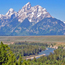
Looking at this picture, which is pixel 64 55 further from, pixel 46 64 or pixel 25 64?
pixel 25 64

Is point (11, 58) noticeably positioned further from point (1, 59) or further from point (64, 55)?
point (64, 55)

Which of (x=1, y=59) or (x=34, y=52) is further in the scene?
(x=34, y=52)

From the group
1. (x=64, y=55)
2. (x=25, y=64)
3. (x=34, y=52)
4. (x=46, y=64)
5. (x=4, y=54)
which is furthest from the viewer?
(x=34, y=52)

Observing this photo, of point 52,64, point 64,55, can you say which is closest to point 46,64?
point 52,64

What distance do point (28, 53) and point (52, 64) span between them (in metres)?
58.9

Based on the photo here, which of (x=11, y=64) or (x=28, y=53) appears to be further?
(x=28, y=53)

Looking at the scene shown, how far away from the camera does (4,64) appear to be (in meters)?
26.5

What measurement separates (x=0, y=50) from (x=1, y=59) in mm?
1413

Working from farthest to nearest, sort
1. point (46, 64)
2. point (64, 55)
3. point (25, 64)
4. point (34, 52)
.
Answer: point (34, 52) → point (64, 55) → point (46, 64) → point (25, 64)

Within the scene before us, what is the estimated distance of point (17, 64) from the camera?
27.0 meters

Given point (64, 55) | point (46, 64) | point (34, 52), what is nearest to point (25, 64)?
point (46, 64)

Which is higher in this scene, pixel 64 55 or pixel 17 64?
pixel 17 64

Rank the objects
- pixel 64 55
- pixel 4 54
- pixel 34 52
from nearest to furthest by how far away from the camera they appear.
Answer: pixel 4 54, pixel 64 55, pixel 34 52

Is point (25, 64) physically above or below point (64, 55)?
above
